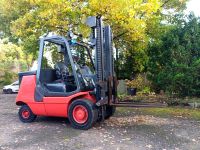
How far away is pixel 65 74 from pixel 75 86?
1.99 feet

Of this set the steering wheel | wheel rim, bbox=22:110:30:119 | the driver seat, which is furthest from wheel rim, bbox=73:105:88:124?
wheel rim, bbox=22:110:30:119

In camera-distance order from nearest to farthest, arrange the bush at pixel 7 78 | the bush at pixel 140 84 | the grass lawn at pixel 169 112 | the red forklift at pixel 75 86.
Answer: the red forklift at pixel 75 86 < the grass lawn at pixel 169 112 < the bush at pixel 140 84 < the bush at pixel 7 78

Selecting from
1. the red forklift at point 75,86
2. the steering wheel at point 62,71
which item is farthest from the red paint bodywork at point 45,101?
the steering wheel at point 62,71

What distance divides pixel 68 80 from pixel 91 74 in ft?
2.29

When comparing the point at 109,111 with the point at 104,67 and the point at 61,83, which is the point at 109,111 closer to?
the point at 104,67

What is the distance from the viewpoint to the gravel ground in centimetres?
661

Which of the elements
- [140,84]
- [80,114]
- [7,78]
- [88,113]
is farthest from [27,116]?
[7,78]

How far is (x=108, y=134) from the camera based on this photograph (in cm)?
758

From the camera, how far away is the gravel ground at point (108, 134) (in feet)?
21.7

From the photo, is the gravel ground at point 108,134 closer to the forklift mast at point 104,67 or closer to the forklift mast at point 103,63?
the forklift mast at point 104,67

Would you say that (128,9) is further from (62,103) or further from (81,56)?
(62,103)

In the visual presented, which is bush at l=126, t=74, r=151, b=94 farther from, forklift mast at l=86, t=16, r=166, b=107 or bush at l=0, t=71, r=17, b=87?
bush at l=0, t=71, r=17, b=87

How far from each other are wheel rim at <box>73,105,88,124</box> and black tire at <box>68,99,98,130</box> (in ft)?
0.12

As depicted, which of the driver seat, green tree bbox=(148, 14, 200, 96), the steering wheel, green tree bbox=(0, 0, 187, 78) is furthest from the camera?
green tree bbox=(148, 14, 200, 96)
